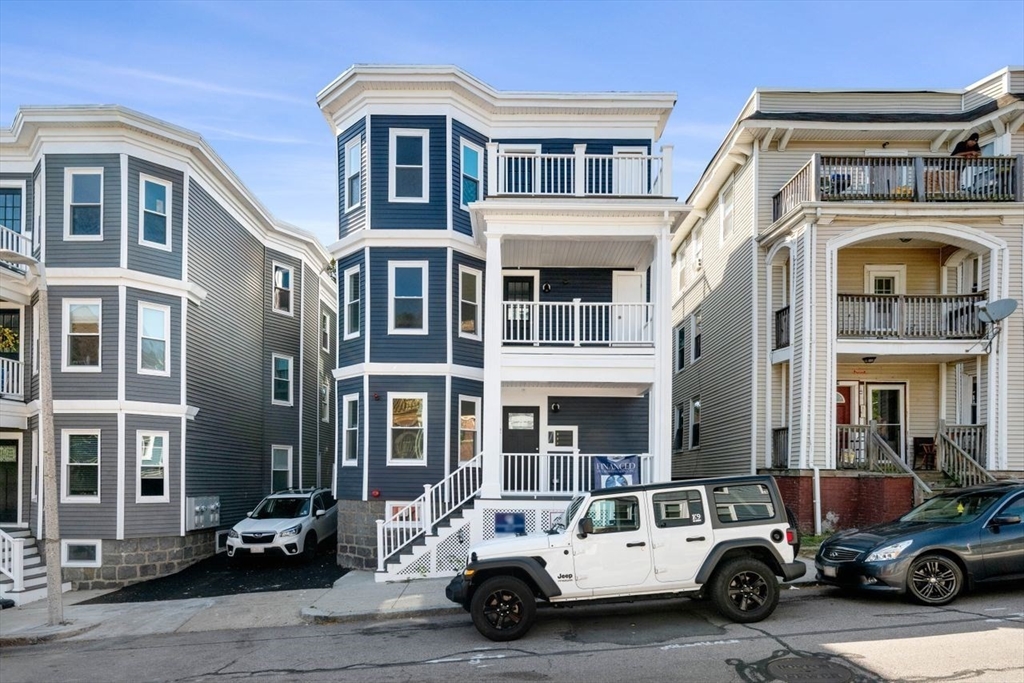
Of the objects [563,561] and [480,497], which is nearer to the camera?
[563,561]

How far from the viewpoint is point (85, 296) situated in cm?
1773

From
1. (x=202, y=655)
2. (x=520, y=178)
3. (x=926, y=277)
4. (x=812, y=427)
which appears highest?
(x=520, y=178)

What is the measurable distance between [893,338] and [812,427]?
2890 mm

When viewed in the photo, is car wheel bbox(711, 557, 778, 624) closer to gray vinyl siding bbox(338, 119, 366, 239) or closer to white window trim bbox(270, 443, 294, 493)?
gray vinyl siding bbox(338, 119, 366, 239)

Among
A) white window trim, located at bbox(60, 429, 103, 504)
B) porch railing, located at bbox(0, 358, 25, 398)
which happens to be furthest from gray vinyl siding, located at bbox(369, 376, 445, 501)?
porch railing, located at bbox(0, 358, 25, 398)

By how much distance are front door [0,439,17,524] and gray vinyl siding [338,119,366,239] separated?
9440 mm

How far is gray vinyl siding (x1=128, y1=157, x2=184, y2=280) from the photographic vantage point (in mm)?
17922

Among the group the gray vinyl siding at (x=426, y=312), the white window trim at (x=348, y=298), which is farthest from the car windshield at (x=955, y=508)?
the white window trim at (x=348, y=298)

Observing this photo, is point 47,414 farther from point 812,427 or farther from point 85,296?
point 812,427

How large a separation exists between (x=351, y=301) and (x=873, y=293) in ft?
41.5

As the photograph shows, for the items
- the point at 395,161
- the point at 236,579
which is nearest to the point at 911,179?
the point at 395,161

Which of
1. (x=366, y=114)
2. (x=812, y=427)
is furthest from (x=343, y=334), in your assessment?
(x=812, y=427)

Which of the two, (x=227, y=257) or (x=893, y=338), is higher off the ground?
(x=227, y=257)

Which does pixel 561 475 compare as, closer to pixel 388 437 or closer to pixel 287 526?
pixel 388 437
